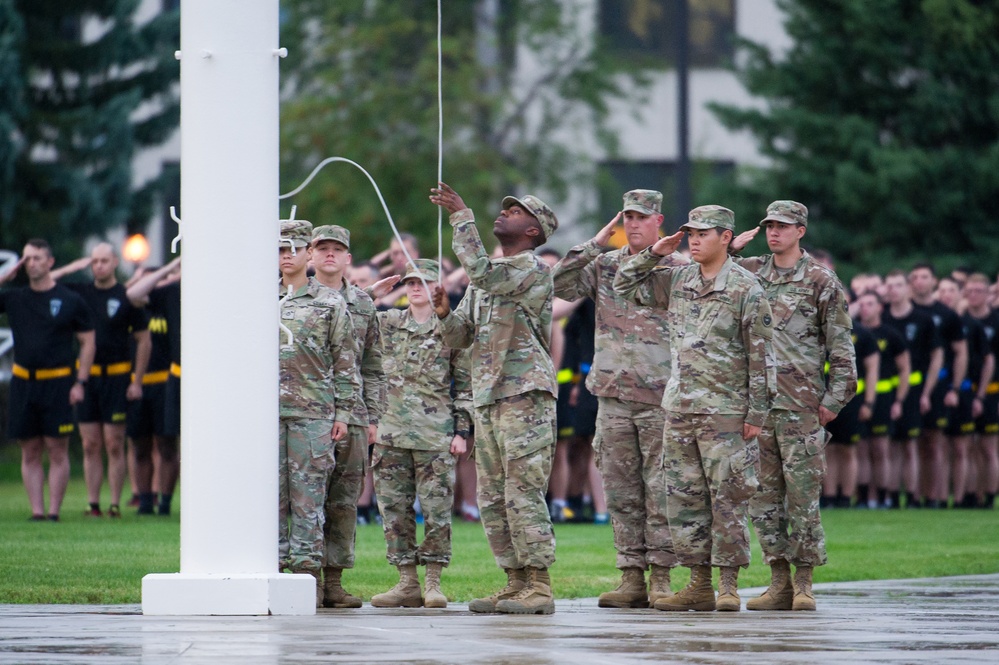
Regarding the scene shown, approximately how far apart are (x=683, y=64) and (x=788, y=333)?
49.3 ft

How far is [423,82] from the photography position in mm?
33531

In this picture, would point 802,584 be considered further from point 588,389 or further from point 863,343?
point 863,343

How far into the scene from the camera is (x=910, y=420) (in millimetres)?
21875

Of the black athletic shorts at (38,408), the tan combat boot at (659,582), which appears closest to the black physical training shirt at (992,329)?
the black athletic shorts at (38,408)

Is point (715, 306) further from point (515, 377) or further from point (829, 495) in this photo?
point (829, 495)

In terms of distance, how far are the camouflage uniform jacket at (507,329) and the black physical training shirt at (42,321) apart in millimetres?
7940

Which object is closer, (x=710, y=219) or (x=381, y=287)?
(x=710, y=219)

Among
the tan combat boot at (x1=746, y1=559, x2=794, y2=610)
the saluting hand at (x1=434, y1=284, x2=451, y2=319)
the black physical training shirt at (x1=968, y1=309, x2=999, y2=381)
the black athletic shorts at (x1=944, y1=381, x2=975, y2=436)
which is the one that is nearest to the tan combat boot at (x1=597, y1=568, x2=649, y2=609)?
the tan combat boot at (x1=746, y1=559, x2=794, y2=610)

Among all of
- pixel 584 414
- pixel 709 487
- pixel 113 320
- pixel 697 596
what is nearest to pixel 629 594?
pixel 697 596

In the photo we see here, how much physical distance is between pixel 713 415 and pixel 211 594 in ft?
9.90

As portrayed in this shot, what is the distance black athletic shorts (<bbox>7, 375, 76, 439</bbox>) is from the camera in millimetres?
17812

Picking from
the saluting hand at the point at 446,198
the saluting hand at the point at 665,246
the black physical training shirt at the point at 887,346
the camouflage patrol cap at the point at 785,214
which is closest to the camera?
the saluting hand at the point at 446,198

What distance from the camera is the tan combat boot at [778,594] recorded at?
36.9 ft

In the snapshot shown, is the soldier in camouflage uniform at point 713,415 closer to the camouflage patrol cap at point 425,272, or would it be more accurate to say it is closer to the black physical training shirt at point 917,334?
the camouflage patrol cap at point 425,272
